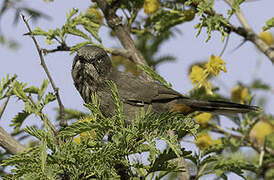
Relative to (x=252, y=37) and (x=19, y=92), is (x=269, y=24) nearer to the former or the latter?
(x=252, y=37)

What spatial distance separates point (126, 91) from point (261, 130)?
1.65m

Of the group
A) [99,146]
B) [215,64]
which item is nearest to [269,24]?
[215,64]

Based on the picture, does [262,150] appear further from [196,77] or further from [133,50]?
[133,50]

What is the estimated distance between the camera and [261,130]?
164 inches

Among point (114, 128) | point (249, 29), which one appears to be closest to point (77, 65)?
point (114, 128)

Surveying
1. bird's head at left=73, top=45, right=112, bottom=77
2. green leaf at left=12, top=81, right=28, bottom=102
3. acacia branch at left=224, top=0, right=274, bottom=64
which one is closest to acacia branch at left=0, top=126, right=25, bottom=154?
green leaf at left=12, top=81, right=28, bottom=102

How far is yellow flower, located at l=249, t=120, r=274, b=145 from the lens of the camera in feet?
13.4

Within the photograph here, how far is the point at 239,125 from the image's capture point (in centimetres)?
398

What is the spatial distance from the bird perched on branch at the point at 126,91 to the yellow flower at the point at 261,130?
1.44 ft

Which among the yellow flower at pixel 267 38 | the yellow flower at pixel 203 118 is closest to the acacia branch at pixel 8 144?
the yellow flower at pixel 203 118

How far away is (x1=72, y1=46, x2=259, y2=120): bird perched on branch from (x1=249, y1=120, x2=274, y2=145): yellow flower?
0.44 metres

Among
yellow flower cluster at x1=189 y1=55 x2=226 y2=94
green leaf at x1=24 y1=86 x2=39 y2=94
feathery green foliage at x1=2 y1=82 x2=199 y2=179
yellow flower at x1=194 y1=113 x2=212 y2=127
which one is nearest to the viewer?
feathery green foliage at x1=2 y1=82 x2=199 y2=179

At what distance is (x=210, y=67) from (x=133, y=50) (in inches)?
37.3

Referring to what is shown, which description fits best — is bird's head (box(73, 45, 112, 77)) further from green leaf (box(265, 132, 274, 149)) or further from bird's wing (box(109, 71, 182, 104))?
green leaf (box(265, 132, 274, 149))
